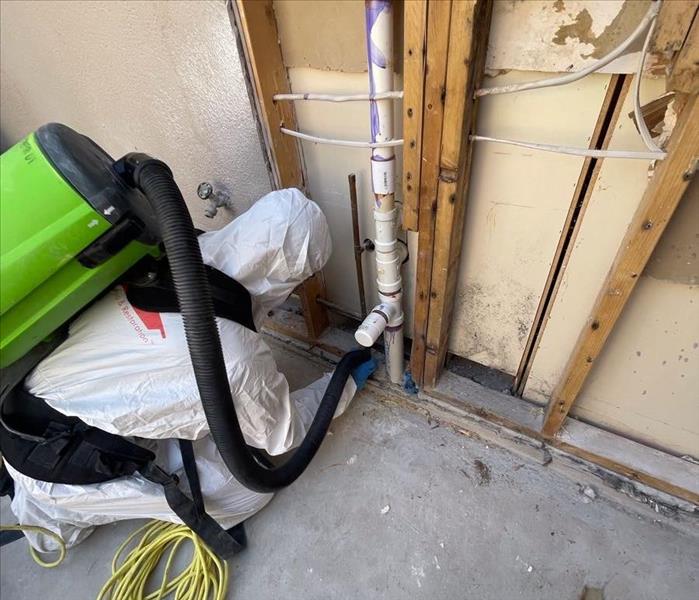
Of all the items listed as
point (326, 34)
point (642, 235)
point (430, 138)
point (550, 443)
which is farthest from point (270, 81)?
point (550, 443)

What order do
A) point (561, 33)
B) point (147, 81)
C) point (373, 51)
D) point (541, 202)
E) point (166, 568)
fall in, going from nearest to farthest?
point (561, 33) → point (373, 51) → point (541, 202) → point (166, 568) → point (147, 81)

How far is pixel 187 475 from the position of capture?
3.31ft

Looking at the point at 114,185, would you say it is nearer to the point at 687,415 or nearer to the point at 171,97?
the point at 171,97

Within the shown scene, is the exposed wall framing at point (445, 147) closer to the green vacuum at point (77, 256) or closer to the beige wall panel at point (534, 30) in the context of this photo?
the beige wall panel at point (534, 30)

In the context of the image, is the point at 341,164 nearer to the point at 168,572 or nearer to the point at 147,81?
the point at 147,81

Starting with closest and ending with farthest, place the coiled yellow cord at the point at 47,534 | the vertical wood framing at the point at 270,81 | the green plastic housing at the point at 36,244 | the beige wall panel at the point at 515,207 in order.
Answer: the green plastic housing at the point at 36,244
the beige wall panel at the point at 515,207
the vertical wood framing at the point at 270,81
the coiled yellow cord at the point at 47,534

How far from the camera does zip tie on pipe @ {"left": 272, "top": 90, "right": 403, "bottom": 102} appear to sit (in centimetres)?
80

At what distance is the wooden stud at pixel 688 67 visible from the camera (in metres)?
0.53

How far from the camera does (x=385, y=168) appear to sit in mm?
904

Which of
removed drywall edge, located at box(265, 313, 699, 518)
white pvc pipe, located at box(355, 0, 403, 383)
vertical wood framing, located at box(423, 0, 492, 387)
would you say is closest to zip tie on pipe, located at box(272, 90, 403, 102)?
white pvc pipe, located at box(355, 0, 403, 383)

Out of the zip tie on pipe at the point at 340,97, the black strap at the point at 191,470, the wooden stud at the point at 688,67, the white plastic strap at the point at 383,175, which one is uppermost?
the wooden stud at the point at 688,67

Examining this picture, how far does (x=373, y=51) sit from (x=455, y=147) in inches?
10.1

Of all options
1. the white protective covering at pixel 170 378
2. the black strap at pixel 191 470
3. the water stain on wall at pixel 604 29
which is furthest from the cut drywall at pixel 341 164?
the black strap at pixel 191 470

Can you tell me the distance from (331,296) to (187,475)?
81cm
